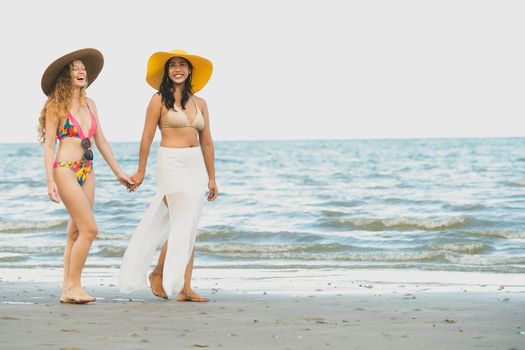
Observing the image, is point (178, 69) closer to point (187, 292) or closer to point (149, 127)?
point (149, 127)

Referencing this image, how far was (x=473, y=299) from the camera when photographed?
703 cm

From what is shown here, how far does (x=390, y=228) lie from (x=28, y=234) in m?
5.96

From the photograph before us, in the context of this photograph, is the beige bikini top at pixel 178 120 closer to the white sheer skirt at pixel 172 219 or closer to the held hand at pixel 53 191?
the white sheer skirt at pixel 172 219

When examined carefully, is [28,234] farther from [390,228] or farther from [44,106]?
[44,106]

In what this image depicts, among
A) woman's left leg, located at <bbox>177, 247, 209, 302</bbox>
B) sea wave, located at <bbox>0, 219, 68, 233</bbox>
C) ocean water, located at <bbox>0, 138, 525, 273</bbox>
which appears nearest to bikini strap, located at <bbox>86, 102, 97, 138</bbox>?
woman's left leg, located at <bbox>177, 247, 209, 302</bbox>

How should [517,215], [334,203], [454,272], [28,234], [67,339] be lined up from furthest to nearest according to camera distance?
[334,203]
[517,215]
[28,234]
[454,272]
[67,339]

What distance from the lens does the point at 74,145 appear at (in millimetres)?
6316

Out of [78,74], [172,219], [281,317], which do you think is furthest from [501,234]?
[78,74]

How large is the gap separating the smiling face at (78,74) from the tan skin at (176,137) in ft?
1.60

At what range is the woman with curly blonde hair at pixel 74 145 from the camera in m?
6.27

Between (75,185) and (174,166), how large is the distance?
2.24ft

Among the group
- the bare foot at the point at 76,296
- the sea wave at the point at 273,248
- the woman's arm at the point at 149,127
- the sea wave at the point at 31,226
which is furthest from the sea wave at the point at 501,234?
the bare foot at the point at 76,296

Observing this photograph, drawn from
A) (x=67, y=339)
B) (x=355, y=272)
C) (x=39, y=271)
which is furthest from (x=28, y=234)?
(x=67, y=339)

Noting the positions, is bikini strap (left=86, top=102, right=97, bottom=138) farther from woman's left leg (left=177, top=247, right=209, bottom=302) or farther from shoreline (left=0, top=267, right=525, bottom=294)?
shoreline (left=0, top=267, right=525, bottom=294)
